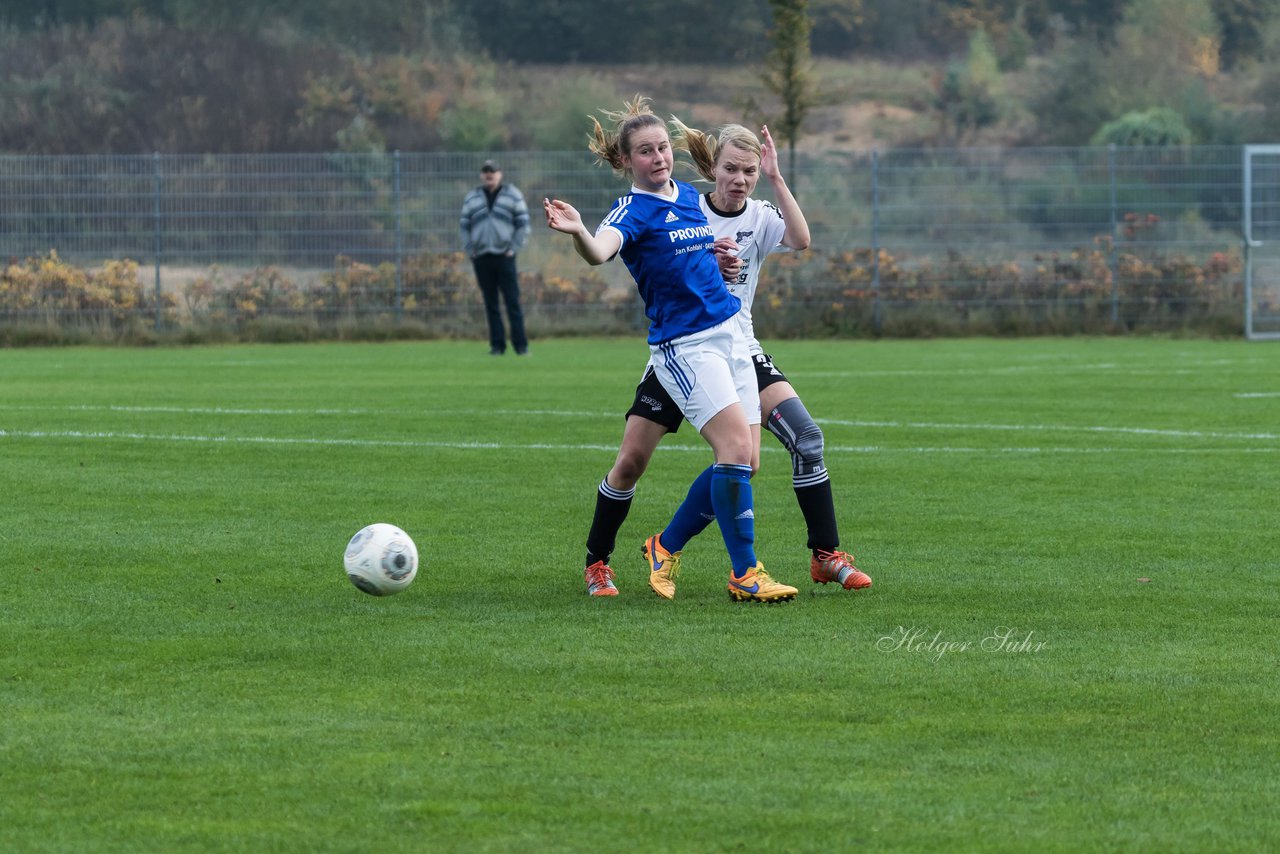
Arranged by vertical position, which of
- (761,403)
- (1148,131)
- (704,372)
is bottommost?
(761,403)

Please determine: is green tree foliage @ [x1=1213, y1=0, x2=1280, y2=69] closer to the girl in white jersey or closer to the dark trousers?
the dark trousers

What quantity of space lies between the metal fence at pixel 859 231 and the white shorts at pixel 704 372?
18919mm

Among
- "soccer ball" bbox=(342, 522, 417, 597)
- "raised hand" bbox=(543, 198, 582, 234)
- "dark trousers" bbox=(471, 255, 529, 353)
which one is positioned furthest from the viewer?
"dark trousers" bbox=(471, 255, 529, 353)

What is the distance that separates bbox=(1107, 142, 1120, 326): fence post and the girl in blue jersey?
773 inches

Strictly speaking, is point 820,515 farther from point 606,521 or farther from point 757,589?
point 606,521

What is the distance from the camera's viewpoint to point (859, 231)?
86.7 feet

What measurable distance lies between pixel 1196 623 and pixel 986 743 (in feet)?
6.15

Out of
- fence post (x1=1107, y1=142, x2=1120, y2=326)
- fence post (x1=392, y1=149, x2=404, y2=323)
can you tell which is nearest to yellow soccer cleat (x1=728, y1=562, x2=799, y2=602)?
fence post (x1=392, y1=149, x2=404, y2=323)

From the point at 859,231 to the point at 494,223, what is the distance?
22.7 feet

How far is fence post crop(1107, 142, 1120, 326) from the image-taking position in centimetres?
2570

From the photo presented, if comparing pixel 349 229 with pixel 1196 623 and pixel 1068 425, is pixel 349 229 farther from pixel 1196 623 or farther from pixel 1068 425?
pixel 1196 623

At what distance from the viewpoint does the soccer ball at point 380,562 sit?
6656 millimetres

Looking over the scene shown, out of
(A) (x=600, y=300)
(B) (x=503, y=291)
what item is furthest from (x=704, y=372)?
(A) (x=600, y=300)

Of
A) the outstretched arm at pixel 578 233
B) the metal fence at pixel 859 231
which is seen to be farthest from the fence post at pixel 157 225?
the outstretched arm at pixel 578 233
